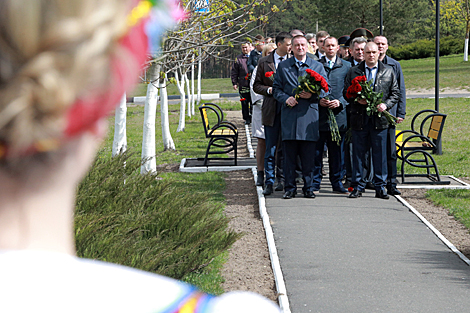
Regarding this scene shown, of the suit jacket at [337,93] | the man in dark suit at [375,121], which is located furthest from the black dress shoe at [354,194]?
the suit jacket at [337,93]

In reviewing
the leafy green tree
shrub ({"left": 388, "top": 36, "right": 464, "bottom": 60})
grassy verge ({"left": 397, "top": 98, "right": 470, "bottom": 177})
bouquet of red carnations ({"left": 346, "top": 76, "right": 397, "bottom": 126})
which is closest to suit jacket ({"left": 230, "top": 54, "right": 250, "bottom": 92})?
grassy verge ({"left": 397, "top": 98, "right": 470, "bottom": 177})

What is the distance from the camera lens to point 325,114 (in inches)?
340

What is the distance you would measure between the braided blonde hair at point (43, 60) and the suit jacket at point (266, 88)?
8.07 metres

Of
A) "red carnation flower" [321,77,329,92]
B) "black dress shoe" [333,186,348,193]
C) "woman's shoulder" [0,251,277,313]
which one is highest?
"red carnation flower" [321,77,329,92]

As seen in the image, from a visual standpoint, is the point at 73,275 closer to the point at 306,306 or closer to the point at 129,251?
the point at 129,251

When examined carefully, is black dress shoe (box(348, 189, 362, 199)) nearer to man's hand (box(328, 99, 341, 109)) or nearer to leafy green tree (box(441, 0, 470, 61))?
man's hand (box(328, 99, 341, 109))

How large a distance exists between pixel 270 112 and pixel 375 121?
1534 mm

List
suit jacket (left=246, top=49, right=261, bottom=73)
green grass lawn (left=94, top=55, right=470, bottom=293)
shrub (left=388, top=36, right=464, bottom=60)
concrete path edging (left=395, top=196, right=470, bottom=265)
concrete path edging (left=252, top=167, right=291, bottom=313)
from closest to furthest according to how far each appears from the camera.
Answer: concrete path edging (left=252, top=167, right=291, bottom=313) < concrete path edging (left=395, top=196, right=470, bottom=265) < green grass lawn (left=94, top=55, right=470, bottom=293) < suit jacket (left=246, top=49, right=261, bottom=73) < shrub (left=388, top=36, right=464, bottom=60)

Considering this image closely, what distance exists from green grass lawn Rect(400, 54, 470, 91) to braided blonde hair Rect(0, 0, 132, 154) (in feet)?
109

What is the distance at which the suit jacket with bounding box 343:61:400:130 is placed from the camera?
8180 mm

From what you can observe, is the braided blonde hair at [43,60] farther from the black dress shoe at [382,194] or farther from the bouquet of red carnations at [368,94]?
the black dress shoe at [382,194]

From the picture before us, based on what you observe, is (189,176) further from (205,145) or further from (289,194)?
(205,145)

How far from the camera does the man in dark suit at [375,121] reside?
8.20 m

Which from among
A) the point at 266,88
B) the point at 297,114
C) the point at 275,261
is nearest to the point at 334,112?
the point at 297,114
